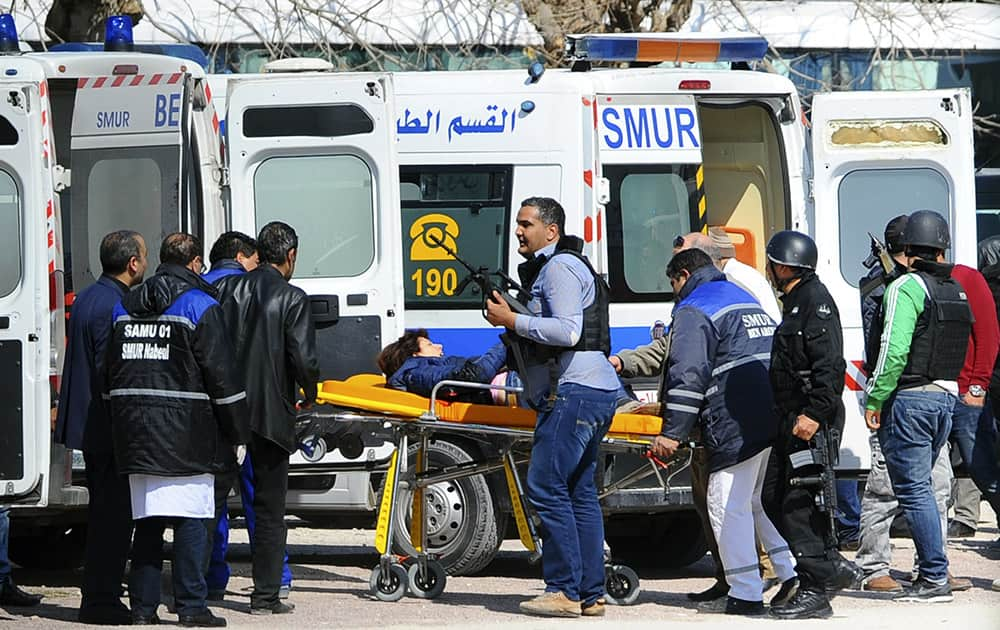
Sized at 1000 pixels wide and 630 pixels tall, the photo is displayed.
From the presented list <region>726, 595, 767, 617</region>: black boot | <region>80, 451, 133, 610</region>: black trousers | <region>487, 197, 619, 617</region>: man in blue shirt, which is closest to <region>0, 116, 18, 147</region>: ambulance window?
<region>80, 451, 133, 610</region>: black trousers

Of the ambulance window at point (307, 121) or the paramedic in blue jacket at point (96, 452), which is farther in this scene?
the ambulance window at point (307, 121)

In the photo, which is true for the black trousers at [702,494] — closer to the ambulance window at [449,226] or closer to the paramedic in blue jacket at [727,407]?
the paramedic in blue jacket at [727,407]

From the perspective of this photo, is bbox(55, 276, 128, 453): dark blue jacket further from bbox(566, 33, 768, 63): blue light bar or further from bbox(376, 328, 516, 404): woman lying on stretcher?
bbox(566, 33, 768, 63): blue light bar

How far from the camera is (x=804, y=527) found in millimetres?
8672

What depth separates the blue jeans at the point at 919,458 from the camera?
30.0 feet

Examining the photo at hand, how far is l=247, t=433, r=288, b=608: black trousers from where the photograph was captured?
8.72 m

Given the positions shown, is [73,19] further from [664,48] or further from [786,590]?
[786,590]

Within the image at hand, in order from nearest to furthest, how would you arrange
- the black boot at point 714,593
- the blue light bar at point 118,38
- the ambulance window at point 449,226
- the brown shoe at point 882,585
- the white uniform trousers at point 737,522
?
the white uniform trousers at point 737,522
the black boot at point 714,593
the brown shoe at point 882,585
the blue light bar at point 118,38
the ambulance window at point 449,226

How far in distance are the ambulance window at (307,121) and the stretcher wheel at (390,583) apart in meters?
2.67

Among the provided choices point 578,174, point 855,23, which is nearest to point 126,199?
point 578,174

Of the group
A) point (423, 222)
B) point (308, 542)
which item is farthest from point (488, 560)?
point (308, 542)

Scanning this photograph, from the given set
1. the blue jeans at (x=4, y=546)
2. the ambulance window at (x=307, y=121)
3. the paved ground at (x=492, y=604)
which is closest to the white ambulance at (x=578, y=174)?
the ambulance window at (x=307, y=121)

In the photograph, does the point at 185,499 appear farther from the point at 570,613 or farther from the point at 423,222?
the point at 423,222

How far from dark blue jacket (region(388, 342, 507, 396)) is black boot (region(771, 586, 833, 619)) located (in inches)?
73.1
